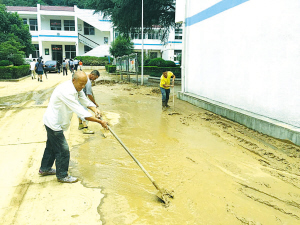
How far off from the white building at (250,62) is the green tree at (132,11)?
7195 mm

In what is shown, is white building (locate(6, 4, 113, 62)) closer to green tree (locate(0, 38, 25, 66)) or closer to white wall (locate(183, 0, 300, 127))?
green tree (locate(0, 38, 25, 66))

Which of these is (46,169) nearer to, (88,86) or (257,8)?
(88,86)

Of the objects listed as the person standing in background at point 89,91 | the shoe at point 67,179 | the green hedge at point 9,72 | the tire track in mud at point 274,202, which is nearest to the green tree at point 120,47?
the green hedge at point 9,72

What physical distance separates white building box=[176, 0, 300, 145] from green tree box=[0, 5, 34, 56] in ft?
64.8

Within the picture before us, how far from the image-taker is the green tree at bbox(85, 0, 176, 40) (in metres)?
17.4

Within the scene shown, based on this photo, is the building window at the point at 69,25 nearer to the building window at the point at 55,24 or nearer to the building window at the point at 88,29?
the building window at the point at 55,24

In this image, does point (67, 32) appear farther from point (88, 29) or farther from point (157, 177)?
point (157, 177)

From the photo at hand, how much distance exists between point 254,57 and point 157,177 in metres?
4.88

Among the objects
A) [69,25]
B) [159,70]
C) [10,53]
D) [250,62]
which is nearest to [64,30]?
[69,25]

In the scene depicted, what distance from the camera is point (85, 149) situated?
5543 mm

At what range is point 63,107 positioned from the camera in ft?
12.4

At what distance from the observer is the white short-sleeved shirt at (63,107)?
12.0 ft

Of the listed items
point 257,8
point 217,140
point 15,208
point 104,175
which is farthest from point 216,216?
point 257,8

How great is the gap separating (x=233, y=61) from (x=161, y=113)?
302cm
